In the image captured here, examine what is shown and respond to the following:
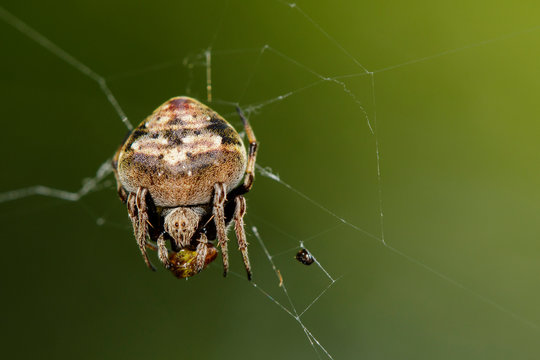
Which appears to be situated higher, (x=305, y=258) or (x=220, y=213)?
(x=220, y=213)

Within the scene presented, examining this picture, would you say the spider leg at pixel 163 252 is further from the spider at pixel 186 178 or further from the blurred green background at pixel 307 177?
the blurred green background at pixel 307 177

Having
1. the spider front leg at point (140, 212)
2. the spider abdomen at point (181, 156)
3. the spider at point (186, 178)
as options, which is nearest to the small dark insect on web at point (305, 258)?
the spider at point (186, 178)

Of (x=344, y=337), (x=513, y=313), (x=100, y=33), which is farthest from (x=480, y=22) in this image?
(x=100, y=33)

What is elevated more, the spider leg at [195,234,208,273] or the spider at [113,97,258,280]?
the spider at [113,97,258,280]

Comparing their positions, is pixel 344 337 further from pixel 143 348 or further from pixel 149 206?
pixel 149 206

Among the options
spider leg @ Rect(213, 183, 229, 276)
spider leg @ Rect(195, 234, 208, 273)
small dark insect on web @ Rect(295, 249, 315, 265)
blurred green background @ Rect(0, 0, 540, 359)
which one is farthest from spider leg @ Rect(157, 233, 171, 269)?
blurred green background @ Rect(0, 0, 540, 359)

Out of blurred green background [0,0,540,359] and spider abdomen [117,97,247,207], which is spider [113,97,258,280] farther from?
blurred green background [0,0,540,359]

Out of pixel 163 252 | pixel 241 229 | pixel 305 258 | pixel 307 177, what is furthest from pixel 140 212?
pixel 307 177

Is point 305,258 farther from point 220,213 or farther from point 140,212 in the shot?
point 140,212
